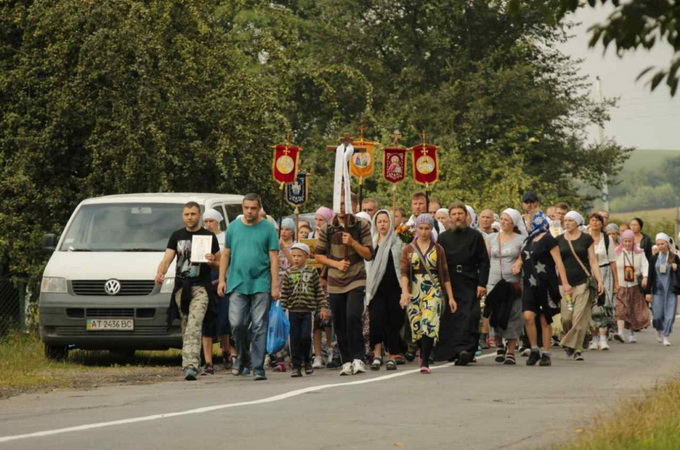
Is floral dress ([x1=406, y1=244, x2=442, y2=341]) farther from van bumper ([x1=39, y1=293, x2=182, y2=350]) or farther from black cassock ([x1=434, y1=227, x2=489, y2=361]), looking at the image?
van bumper ([x1=39, y1=293, x2=182, y2=350])

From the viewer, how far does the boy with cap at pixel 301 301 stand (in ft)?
56.0

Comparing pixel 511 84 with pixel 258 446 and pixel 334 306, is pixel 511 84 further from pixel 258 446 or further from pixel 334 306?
pixel 258 446

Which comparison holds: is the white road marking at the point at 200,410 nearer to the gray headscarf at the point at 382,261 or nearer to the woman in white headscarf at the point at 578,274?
the gray headscarf at the point at 382,261

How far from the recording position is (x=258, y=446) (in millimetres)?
9984

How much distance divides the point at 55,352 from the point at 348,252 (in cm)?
440

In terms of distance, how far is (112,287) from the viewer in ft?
61.2

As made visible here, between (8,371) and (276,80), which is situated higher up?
(276,80)

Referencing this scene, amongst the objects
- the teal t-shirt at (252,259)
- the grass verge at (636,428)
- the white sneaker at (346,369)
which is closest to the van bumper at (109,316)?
the teal t-shirt at (252,259)

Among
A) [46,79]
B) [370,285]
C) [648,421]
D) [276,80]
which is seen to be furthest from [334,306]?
[276,80]

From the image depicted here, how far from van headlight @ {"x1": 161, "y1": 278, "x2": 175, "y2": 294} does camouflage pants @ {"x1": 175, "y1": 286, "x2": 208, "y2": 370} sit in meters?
1.62

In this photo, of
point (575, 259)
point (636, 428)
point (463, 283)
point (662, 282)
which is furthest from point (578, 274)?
point (636, 428)

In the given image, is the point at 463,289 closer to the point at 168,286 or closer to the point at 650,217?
the point at 168,286

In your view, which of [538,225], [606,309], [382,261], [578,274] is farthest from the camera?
[606,309]

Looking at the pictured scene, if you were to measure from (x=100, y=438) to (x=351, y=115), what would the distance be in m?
51.1
